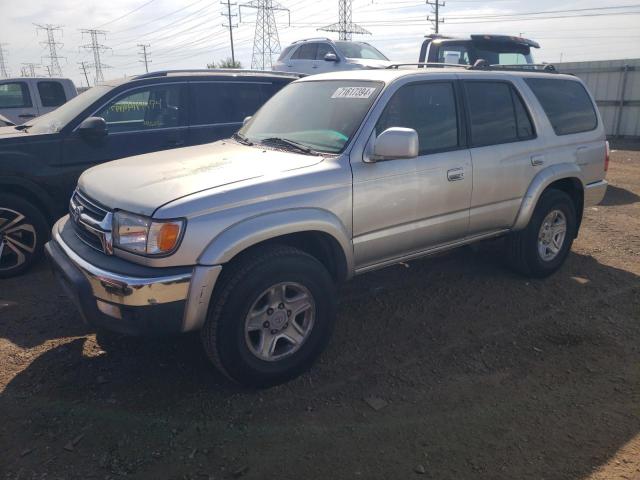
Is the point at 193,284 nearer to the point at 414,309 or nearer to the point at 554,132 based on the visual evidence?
the point at 414,309

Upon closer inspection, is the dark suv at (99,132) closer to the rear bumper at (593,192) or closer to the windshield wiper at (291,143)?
the windshield wiper at (291,143)

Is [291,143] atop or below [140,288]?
atop

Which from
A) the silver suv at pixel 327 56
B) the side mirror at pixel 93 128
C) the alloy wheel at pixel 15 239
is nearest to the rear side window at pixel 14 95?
the silver suv at pixel 327 56

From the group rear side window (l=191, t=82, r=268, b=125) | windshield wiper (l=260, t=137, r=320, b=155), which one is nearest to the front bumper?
windshield wiper (l=260, t=137, r=320, b=155)

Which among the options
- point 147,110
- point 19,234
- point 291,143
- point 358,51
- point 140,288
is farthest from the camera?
point 358,51

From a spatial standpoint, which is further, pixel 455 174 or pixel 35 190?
pixel 35 190

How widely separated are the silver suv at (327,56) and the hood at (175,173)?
357 inches

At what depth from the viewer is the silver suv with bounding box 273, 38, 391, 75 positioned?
12719mm

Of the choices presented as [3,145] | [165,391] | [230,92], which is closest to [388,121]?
[165,391]

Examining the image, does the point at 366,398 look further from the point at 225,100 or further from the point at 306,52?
the point at 306,52

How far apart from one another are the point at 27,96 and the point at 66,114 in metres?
7.26

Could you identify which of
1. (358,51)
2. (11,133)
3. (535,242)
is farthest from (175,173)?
(358,51)

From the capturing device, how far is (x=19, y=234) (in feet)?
16.3

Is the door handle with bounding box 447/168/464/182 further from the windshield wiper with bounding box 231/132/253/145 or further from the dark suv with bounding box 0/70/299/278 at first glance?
the dark suv with bounding box 0/70/299/278
